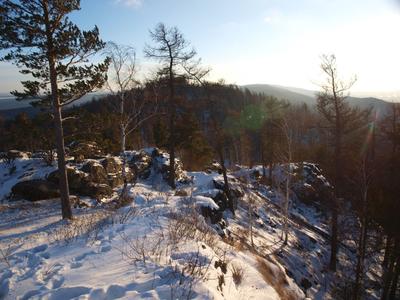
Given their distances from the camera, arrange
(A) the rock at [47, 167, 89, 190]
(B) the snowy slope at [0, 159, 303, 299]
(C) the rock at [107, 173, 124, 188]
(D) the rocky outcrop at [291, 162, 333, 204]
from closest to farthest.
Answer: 1. (B) the snowy slope at [0, 159, 303, 299]
2. (A) the rock at [47, 167, 89, 190]
3. (C) the rock at [107, 173, 124, 188]
4. (D) the rocky outcrop at [291, 162, 333, 204]

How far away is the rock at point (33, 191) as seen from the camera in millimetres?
17266

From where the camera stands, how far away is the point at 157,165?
25.0 meters

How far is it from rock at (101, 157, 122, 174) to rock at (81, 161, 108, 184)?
0.56 metres

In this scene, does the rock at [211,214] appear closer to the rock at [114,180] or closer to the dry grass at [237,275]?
the dry grass at [237,275]

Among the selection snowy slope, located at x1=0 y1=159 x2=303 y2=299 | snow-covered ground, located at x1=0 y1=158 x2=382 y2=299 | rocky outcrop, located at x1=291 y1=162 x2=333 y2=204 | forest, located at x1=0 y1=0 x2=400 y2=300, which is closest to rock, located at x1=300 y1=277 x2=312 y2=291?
forest, located at x1=0 y1=0 x2=400 y2=300

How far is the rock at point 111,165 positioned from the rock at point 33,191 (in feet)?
11.9

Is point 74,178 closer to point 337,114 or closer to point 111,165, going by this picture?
point 111,165

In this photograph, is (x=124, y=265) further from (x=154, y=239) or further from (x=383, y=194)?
(x=383, y=194)

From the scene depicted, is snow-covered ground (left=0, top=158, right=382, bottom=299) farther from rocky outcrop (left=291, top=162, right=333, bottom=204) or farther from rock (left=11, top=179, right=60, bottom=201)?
rocky outcrop (left=291, top=162, right=333, bottom=204)

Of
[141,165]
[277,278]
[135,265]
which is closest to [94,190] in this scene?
[141,165]

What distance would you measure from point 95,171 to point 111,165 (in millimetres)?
1701

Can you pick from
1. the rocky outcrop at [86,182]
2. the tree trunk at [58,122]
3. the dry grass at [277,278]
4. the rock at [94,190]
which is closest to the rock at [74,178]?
the rocky outcrop at [86,182]

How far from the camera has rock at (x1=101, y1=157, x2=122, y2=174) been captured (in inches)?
806

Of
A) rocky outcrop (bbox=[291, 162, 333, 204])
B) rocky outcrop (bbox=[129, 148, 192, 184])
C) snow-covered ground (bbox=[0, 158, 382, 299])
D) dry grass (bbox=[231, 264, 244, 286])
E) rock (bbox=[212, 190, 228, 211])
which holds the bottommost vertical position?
rocky outcrop (bbox=[291, 162, 333, 204])
